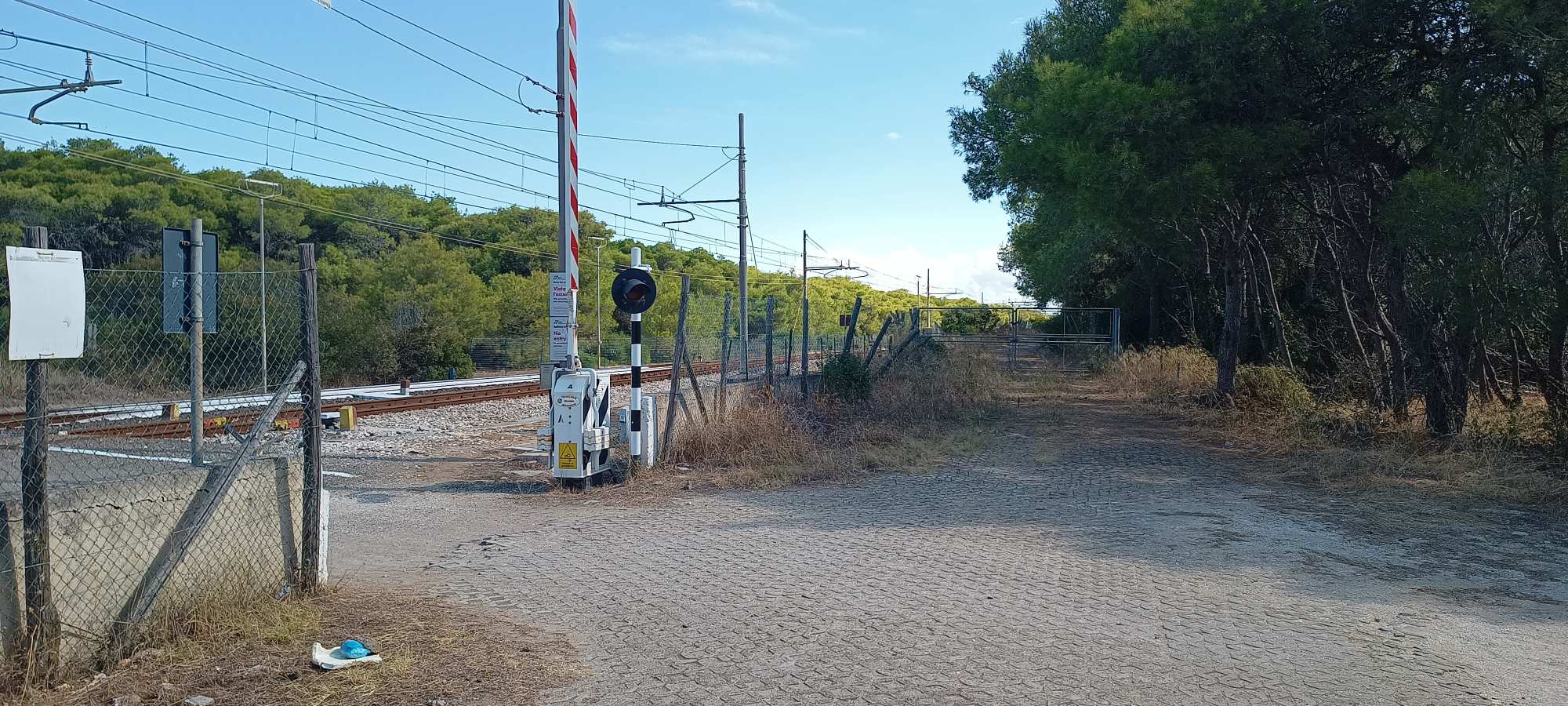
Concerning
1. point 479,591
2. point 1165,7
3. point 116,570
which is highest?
point 1165,7

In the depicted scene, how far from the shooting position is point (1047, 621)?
5.80m

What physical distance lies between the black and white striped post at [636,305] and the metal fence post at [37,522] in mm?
6581

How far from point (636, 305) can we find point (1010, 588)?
5.71 metres

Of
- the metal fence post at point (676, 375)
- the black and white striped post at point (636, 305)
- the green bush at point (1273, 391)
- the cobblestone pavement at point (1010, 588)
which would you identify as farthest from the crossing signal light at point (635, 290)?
→ the green bush at point (1273, 391)

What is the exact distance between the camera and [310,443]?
6172 mm

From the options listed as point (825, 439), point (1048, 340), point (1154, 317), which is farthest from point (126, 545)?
point (1154, 317)

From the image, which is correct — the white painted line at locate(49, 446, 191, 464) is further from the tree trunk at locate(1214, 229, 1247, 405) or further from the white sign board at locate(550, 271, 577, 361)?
the tree trunk at locate(1214, 229, 1247, 405)

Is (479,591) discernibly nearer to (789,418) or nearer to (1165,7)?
(789,418)

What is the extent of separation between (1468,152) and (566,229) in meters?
9.82

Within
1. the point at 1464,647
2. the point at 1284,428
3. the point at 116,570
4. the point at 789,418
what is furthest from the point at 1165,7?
the point at 116,570

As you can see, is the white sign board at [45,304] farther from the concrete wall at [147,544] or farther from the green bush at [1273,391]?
the green bush at [1273,391]

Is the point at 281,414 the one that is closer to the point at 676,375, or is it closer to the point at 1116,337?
the point at 676,375

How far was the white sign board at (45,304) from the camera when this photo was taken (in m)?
4.25

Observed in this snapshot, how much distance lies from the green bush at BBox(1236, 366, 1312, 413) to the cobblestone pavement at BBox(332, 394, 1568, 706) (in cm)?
633
